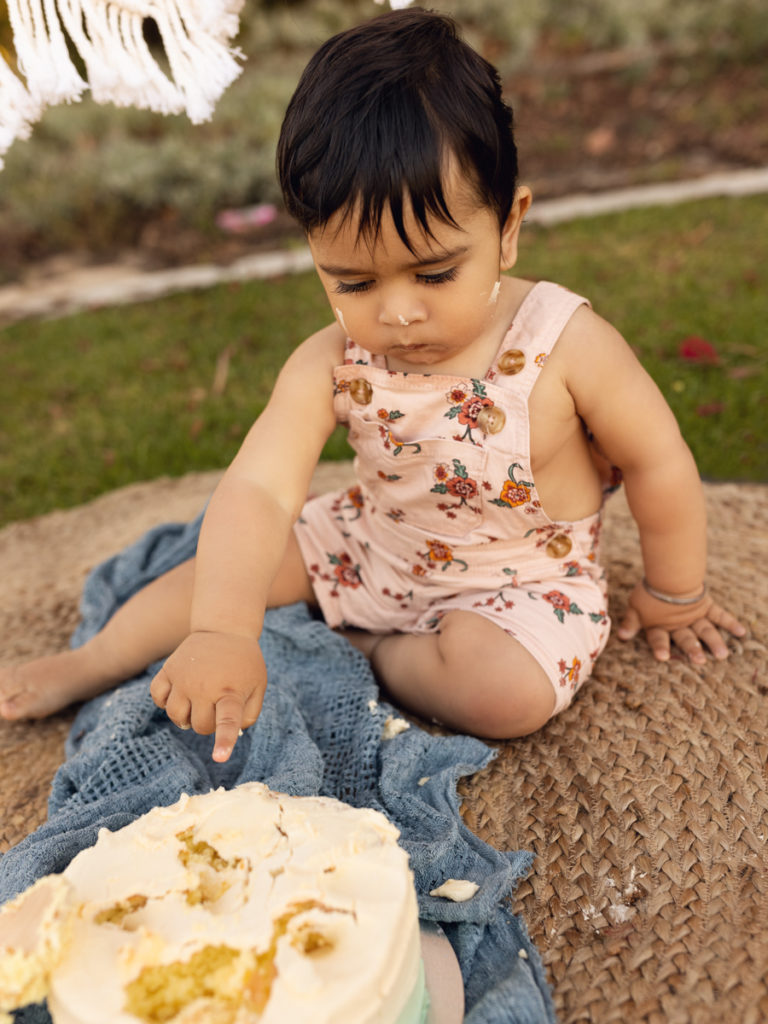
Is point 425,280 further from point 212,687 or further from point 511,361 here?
point 212,687

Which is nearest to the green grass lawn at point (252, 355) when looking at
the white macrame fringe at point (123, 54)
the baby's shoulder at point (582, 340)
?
the baby's shoulder at point (582, 340)

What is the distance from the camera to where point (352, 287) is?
54.9 inches

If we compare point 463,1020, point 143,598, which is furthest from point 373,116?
point 463,1020

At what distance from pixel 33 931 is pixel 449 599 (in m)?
1.04

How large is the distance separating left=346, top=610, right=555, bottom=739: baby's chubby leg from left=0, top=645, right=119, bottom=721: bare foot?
0.65 metres

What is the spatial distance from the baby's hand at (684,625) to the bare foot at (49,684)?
109 centimetres

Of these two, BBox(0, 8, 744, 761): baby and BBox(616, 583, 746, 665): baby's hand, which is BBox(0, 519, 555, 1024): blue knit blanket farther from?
BBox(616, 583, 746, 665): baby's hand

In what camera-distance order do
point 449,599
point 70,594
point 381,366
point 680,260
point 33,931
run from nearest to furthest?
point 33,931 → point 381,366 → point 449,599 → point 70,594 → point 680,260

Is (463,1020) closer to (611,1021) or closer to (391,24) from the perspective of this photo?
(611,1021)

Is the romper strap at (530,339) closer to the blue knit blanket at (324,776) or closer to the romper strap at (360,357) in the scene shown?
the romper strap at (360,357)

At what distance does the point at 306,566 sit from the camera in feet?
6.42

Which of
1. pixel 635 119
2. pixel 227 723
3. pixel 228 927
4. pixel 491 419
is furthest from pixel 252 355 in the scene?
pixel 635 119

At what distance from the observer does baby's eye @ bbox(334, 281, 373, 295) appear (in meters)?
1.38

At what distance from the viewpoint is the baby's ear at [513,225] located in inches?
58.1
